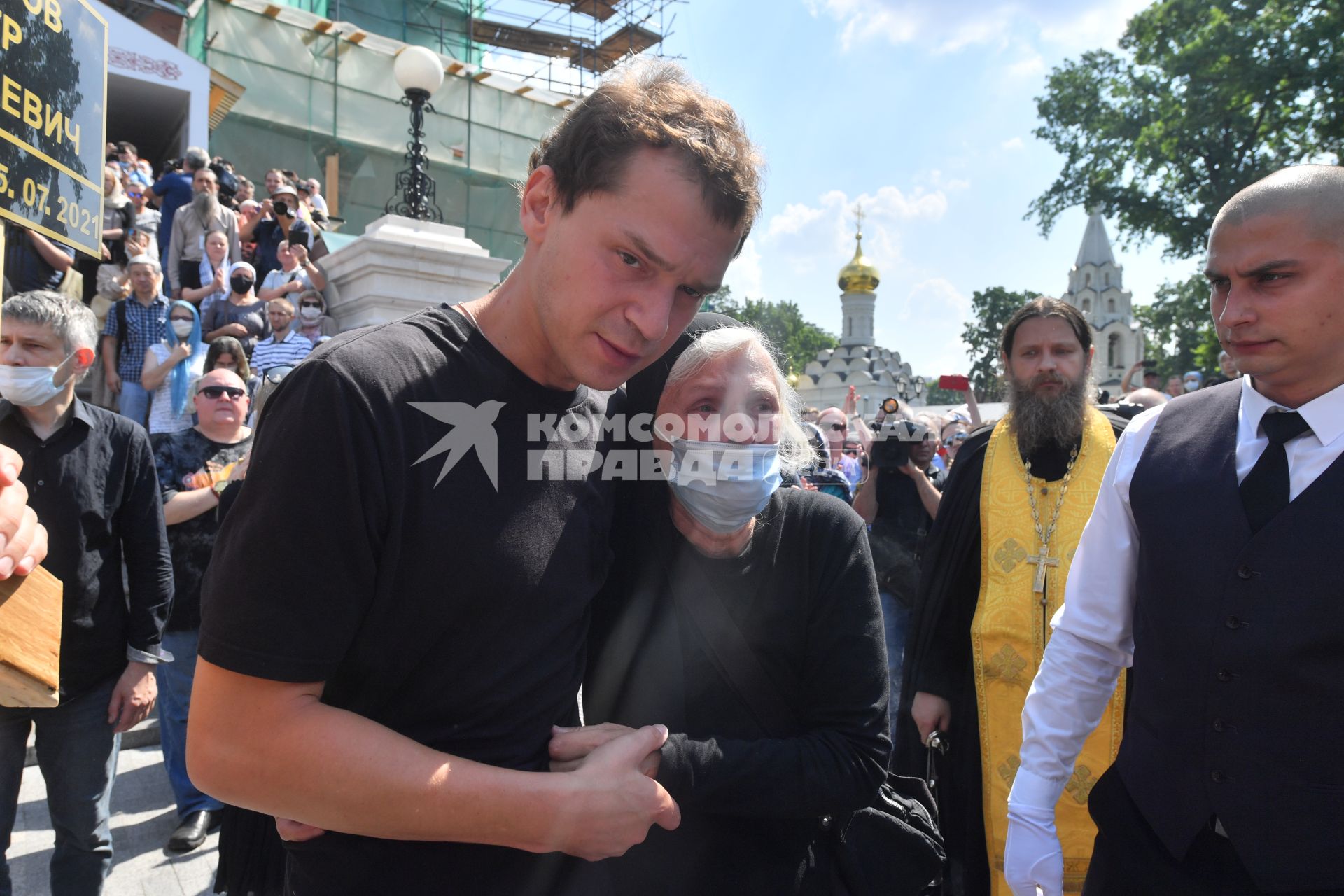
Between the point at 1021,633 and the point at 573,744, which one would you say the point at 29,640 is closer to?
the point at 573,744

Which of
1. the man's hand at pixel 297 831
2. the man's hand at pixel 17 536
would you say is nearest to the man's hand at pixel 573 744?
the man's hand at pixel 297 831

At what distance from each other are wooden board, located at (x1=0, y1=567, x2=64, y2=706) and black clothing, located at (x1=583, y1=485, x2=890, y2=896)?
3.03ft

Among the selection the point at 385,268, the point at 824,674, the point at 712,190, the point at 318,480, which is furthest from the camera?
the point at 385,268

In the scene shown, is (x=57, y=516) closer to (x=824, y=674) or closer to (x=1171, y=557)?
(x=824, y=674)

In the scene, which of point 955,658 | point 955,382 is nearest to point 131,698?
point 955,658

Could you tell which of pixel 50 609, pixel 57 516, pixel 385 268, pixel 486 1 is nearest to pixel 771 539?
pixel 50 609

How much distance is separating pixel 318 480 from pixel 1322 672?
186 cm

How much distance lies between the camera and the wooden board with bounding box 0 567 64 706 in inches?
44.0

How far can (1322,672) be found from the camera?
1.67 meters

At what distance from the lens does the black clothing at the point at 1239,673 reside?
1675 mm

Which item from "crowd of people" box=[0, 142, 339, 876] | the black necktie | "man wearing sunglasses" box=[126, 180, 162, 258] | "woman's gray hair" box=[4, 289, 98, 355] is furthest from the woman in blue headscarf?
the black necktie

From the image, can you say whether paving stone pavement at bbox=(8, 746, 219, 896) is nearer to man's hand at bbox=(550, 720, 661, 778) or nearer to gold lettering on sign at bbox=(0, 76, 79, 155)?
gold lettering on sign at bbox=(0, 76, 79, 155)

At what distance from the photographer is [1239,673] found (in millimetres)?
1768

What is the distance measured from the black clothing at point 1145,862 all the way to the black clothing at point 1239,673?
33 millimetres
